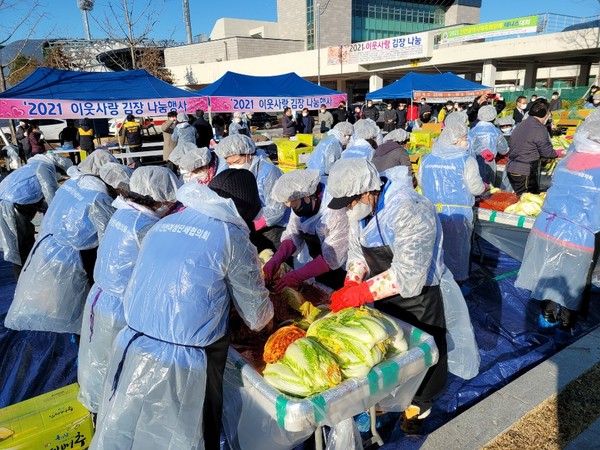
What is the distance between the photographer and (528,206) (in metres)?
4.96

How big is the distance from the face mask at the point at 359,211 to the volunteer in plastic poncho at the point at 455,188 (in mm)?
2253

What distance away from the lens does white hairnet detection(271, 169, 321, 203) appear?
10.7 feet

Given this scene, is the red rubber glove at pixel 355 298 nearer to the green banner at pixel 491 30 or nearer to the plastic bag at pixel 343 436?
the plastic bag at pixel 343 436

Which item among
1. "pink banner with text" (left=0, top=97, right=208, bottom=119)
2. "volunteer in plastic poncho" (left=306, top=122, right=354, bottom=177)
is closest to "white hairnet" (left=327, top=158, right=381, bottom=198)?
"volunteer in plastic poncho" (left=306, top=122, right=354, bottom=177)

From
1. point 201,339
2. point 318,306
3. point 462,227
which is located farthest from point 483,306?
point 201,339

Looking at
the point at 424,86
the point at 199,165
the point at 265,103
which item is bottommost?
the point at 199,165

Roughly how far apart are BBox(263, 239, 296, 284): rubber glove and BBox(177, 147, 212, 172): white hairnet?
1568mm

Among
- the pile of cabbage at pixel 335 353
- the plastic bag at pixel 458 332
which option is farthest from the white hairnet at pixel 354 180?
the plastic bag at pixel 458 332

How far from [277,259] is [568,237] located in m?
2.53

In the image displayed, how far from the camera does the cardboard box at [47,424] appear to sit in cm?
249

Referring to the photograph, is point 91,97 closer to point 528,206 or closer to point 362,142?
point 362,142

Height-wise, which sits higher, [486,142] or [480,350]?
[486,142]

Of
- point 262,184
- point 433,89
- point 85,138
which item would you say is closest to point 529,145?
point 262,184

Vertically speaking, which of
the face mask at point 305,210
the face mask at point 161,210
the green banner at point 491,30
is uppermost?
the green banner at point 491,30
